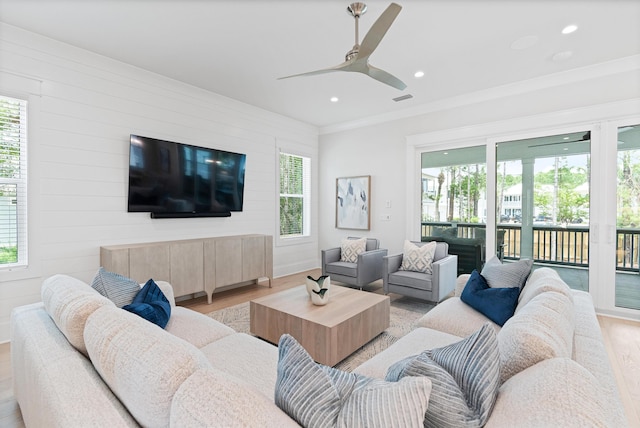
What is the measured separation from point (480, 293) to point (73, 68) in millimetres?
4449

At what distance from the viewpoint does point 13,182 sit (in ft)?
9.39

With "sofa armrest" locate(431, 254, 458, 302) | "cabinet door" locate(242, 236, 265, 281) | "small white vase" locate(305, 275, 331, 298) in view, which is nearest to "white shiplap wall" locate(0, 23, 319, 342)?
"cabinet door" locate(242, 236, 265, 281)

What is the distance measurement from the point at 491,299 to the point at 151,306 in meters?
2.37

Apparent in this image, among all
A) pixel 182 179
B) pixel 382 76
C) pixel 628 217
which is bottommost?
pixel 628 217

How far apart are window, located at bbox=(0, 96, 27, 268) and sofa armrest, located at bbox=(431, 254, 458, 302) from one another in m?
4.29

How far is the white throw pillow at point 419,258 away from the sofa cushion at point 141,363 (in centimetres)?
349

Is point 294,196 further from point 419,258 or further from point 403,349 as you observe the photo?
point 403,349

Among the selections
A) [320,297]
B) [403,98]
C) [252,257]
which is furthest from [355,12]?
[252,257]

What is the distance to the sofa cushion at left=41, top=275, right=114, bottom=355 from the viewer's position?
47.5 inches

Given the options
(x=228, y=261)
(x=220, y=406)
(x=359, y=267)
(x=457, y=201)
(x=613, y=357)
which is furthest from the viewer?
(x=457, y=201)

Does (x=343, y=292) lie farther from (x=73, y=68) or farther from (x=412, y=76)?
(x=73, y=68)

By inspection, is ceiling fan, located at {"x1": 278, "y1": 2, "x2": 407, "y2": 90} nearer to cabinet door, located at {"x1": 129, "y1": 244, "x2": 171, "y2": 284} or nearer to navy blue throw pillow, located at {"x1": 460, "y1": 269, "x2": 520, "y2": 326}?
navy blue throw pillow, located at {"x1": 460, "y1": 269, "x2": 520, "y2": 326}

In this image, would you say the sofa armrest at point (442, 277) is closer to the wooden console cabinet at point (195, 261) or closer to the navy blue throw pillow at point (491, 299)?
the navy blue throw pillow at point (491, 299)

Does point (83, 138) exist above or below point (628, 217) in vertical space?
above
